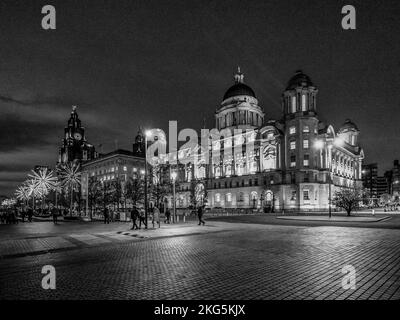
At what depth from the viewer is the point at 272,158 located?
86375 millimetres

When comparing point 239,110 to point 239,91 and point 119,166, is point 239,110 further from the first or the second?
point 119,166

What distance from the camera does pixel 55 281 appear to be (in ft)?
28.7

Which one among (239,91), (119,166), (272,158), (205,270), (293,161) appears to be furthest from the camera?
(119,166)

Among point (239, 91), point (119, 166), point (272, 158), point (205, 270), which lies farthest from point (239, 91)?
point (205, 270)

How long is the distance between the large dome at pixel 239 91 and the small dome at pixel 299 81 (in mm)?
33281

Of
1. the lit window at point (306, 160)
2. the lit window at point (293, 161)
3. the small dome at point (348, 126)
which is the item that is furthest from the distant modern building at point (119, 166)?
the small dome at point (348, 126)

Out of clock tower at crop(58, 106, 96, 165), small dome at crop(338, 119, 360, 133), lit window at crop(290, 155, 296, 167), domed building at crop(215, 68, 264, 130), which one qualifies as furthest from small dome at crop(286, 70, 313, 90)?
clock tower at crop(58, 106, 96, 165)

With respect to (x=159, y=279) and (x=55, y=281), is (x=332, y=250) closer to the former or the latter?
(x=159, y=279)

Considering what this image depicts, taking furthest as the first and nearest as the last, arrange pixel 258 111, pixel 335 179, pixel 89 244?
pixel 258 111 → pixel 335 179 → pixel 89 244

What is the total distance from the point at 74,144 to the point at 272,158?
119 m

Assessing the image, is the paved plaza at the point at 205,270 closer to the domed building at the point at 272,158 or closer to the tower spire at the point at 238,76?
the domed building at the point at 272,158

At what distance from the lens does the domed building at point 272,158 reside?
77.2m
